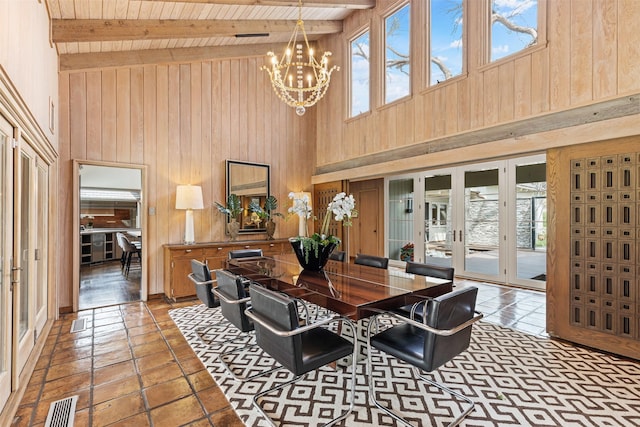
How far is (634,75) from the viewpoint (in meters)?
2.82

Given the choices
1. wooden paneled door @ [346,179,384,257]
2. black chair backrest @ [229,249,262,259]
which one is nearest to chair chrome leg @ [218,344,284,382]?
black chair backrest @ [229,249,262,259]

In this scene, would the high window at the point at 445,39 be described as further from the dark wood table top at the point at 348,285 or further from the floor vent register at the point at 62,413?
the floor vent register at the point at 62,413

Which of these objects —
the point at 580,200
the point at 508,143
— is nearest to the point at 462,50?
the point at 508,143

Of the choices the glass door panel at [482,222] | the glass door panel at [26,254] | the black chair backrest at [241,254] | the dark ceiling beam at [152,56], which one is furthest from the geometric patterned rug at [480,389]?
the dark ceiling beam at [152,56]

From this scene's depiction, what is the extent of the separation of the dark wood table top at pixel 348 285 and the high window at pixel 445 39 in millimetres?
3191

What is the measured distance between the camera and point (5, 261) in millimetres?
2096

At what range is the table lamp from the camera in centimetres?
480

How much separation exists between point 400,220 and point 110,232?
22.5ft

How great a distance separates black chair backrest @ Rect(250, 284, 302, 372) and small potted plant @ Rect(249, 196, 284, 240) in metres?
3.69

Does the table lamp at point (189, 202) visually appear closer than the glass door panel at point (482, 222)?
Yes

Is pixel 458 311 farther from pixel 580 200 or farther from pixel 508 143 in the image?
pixel 508 143

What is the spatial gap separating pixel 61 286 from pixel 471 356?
5.04 meters

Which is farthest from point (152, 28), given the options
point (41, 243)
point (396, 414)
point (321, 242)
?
point (396, 414)

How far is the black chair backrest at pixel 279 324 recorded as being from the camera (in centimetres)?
179
